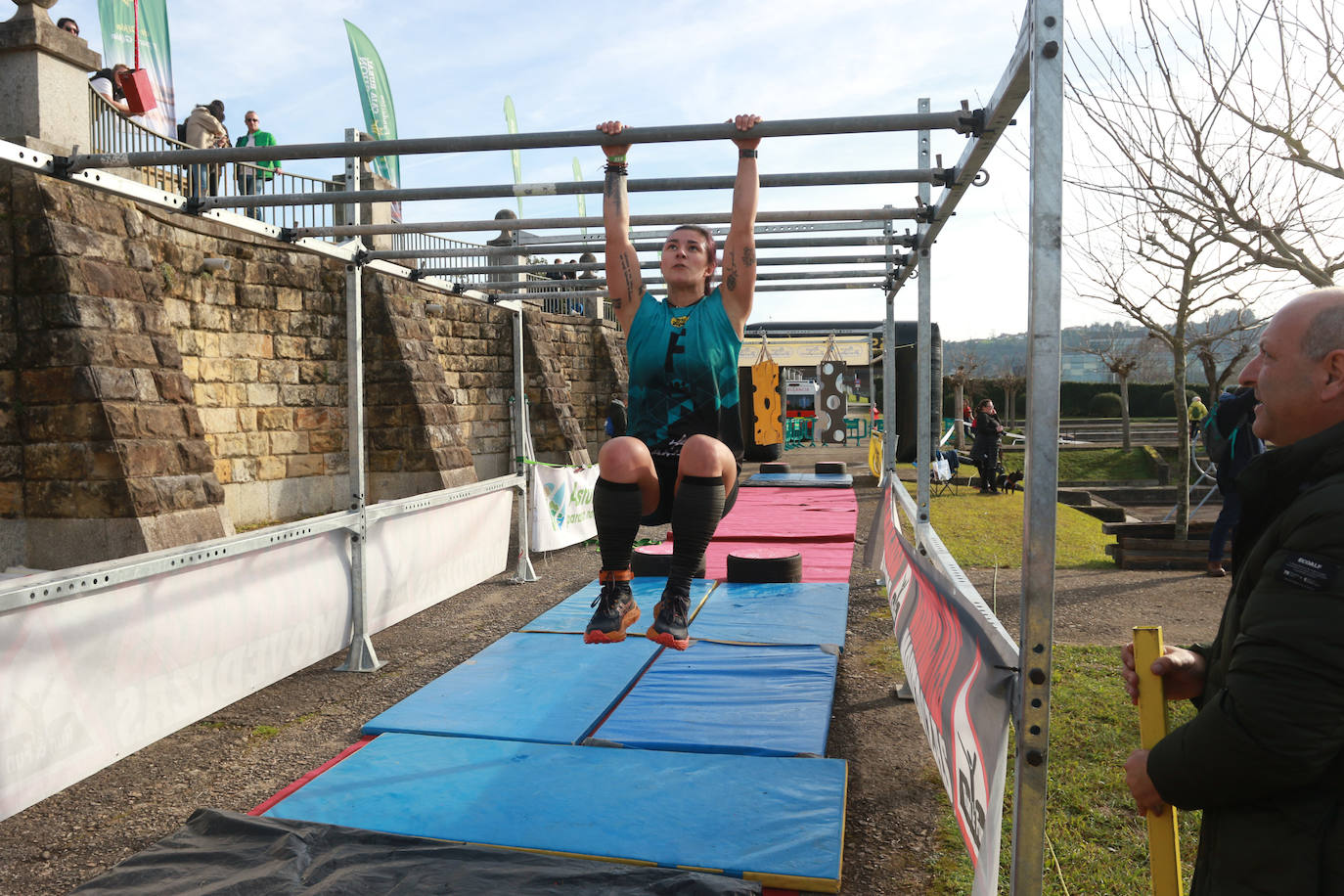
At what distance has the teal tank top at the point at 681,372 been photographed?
10.8 feet

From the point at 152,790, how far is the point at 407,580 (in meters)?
2.46

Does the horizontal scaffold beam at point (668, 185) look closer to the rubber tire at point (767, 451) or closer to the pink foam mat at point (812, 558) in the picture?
the pink foam mat at point (812, 558)

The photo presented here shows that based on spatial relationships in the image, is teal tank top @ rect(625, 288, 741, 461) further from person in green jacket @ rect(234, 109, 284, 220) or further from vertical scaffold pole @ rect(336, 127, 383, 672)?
person in green jacket @ rect(234, 109, 284, 220)

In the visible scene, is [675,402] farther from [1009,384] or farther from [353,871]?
[1009,384]

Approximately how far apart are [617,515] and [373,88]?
1480 centimetres

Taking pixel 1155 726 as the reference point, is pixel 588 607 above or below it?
below

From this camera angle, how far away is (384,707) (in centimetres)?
512

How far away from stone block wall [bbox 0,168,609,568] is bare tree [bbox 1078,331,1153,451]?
17423 mm

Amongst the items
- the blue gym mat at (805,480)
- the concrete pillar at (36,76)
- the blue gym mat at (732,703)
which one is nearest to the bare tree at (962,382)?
the blue gym mat at (805,480)

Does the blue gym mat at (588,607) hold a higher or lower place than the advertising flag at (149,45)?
lower

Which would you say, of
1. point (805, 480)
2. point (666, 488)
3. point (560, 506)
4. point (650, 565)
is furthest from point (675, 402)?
point (805, 480)

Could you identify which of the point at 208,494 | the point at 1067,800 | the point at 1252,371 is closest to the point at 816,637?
the point at 1067,800

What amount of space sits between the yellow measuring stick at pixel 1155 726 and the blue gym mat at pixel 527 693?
9.49 ft

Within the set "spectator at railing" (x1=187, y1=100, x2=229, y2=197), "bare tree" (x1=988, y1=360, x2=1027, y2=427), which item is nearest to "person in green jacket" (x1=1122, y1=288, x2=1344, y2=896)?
"spectator at railing" (x1=187, y1=100, x2=229, y2=197)
